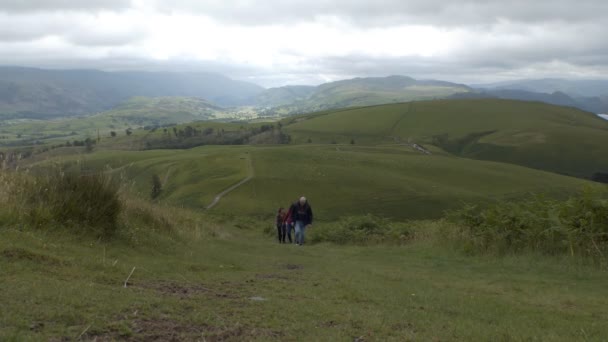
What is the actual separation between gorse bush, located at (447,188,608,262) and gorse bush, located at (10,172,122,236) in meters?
12.0

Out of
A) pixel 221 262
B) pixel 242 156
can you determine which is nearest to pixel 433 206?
pixel 242 156

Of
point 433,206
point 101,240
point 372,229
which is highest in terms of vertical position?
point 101,240

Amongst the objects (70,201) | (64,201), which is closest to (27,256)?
(64,201)

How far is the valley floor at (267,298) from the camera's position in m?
6.35

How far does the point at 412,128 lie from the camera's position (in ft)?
581

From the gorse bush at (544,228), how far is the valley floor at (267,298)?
3.17ft

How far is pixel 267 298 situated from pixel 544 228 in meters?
10.9

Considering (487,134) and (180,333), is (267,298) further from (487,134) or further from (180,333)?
(487,134)

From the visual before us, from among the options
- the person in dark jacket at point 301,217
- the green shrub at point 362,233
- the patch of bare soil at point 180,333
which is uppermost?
the patch of bare soil at point 180,333

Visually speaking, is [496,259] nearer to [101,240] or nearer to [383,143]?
[101,240]

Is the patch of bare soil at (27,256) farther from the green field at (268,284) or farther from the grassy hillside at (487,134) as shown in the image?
the grassy hillside at (487,134)

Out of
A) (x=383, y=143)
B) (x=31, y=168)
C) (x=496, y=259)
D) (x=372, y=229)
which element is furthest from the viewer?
(x=383, y=143)

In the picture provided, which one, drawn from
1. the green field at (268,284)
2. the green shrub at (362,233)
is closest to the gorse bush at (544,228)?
the green field at (268,284)

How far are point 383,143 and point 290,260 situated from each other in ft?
463
